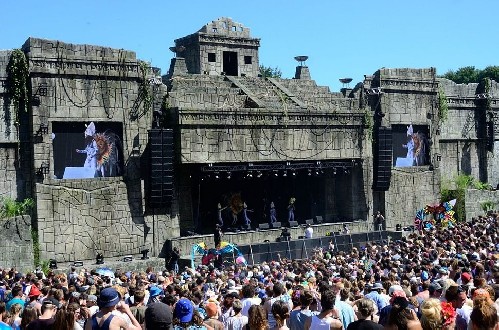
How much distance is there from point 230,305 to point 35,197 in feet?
58.6

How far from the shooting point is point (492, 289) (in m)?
11.2

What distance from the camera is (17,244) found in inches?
1025

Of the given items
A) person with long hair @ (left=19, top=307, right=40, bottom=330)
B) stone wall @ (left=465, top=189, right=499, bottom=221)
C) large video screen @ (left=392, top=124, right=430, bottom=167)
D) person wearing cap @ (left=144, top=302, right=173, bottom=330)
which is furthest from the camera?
stone wall @ (left=465, top=189, right=499, bottom=221)

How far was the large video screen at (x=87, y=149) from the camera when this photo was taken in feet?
92.0

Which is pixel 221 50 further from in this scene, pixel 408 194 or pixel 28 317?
pixel 28 317

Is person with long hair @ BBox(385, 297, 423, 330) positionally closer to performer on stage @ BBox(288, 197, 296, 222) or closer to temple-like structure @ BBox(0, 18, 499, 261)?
temple-like structure @ BBox(0, 18, 499, 261)

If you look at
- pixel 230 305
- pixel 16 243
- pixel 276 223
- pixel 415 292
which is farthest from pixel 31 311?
pixel 276 223

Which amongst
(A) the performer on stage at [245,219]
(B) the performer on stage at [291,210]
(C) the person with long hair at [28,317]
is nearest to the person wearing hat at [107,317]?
(C) the person with long hair at [28,317]

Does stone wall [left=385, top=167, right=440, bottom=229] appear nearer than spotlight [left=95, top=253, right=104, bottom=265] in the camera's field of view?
No

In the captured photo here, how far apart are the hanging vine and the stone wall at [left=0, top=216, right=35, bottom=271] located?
4570 millimetres

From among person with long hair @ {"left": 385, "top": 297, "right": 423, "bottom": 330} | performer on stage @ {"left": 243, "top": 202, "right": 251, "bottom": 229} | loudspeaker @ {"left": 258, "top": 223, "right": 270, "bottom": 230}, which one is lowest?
loudspeaker @ {"left": 258, "top": 223, "right": 270, "bottom": 230}

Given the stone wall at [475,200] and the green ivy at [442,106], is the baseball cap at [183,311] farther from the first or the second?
the green ivy at [442,106]

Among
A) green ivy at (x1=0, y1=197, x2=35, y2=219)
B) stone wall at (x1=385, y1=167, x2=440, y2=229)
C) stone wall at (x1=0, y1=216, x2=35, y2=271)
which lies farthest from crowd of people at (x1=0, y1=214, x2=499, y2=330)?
stone wall at (x1=385, y1=167, x2=440, y2=229)

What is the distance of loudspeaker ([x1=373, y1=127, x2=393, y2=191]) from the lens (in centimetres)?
3694
